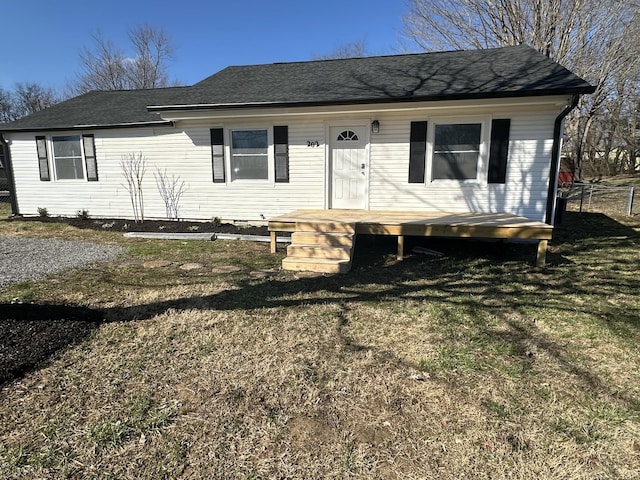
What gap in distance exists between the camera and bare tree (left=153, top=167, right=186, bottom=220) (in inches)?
358

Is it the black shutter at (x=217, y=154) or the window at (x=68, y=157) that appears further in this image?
the window at (x=68, y=157)

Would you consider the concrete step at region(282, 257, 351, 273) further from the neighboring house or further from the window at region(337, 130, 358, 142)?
the window at region(337, 130, 358, 142)

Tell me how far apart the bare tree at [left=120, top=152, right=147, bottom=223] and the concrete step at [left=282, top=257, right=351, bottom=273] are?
5728 millimetres

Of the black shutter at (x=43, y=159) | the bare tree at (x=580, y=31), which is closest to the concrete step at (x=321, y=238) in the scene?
the black shutter at (x=43, y=159)

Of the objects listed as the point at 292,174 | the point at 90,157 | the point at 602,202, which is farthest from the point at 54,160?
the point at 602,202

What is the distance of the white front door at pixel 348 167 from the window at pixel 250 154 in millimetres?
1539

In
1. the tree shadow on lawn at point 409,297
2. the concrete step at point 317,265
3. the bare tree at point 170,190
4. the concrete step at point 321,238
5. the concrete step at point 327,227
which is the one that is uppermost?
the bare tree at point 170,190

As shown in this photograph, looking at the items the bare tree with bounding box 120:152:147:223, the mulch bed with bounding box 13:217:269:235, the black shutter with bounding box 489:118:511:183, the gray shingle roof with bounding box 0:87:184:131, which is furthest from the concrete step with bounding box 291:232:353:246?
the bare tree with bounding box 120:152:147:223

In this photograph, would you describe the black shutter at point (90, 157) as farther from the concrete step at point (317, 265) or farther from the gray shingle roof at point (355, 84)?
the concrete step at point (317, 265)

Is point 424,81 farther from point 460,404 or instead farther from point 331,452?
point 331,452

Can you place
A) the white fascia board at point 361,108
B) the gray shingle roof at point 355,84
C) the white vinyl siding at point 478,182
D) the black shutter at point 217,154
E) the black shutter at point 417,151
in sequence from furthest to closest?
the black shutter at point 217,154
the black shutter at point 417,151
the white vinyl siding at point 478,182
the gray shingle roof at point 355,84
the white fascia board at point 361,108

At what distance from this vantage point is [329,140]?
26.0 ft

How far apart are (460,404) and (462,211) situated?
18.6ft

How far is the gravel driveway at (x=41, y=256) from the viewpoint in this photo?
518 centimetres
